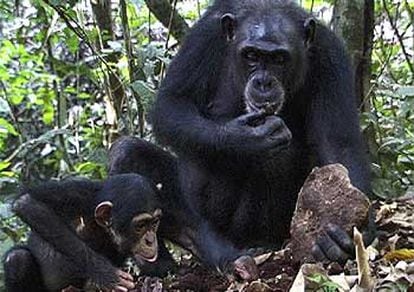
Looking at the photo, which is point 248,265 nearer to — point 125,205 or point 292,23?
point 125,205

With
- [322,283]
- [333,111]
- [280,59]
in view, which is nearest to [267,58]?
[280,59]

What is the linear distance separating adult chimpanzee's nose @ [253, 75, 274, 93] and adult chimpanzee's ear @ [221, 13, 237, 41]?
43 cm

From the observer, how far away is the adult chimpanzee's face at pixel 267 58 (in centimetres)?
494

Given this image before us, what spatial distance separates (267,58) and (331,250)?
1.17m

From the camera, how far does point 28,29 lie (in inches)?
380

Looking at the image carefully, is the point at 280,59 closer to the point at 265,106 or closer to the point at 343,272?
the point at 265,106

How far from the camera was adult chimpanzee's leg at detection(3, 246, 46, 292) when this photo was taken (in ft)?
15.7

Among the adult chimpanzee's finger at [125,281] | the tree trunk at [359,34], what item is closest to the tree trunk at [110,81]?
the tree trunk at [359,34]

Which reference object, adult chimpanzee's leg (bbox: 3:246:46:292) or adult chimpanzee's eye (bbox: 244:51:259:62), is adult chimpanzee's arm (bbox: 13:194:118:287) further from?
adult chimpanzee's eye (bbox: 244:51:259:62)

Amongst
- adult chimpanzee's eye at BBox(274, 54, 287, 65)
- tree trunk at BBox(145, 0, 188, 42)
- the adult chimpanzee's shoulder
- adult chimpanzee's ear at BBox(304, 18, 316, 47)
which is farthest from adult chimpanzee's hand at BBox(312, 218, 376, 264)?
tree trunk at BBox(145, 0, 188, 42)

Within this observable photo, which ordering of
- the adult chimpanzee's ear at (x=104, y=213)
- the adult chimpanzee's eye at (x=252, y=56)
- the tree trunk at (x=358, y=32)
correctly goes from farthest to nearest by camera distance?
the tree trunk at (x=358, y=32)
the adult chimpanzee's eye at (x=252, y=56)
the adult chimpanzee's ear at (x=104, y=213)

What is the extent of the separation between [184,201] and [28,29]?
470 centimetres

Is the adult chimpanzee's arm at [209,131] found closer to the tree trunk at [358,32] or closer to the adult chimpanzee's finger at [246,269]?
the adult chimpanzee's finger at [246,269]

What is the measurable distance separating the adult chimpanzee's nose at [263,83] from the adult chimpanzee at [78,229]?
0.75m
